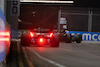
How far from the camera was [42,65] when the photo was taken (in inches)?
360

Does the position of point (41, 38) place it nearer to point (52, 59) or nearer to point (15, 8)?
point (52, 59)

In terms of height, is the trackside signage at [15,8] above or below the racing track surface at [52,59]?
above

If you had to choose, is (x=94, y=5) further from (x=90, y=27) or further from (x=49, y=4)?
(x=49, y=4)

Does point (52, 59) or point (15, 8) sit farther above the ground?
point (15, 8)

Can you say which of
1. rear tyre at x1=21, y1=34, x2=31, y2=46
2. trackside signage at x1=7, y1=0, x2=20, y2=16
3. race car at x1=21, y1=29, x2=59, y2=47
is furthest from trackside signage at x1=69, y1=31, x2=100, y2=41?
rear tyre at x1=21, y1=34, x2=31, y2=46

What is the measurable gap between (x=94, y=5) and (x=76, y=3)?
2.43 meters

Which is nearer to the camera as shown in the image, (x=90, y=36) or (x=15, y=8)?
(x=90, y=36)

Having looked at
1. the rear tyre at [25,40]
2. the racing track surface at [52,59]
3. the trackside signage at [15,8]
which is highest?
the trackside signage at [15,8]

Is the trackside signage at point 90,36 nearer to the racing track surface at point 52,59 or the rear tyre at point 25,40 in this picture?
the rear tyre at point 25,40

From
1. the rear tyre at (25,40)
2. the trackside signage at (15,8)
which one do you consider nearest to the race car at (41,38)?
the rear tyre at (25,40)

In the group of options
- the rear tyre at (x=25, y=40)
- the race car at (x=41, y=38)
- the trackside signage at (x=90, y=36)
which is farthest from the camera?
the trackside signage at (x=90, y=36)

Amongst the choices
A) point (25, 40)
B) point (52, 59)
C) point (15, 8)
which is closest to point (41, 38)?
point (25, 40)

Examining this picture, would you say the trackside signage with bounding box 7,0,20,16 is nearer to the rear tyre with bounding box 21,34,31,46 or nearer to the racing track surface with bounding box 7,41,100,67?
the rear tyre with bounding box 21,34,31,46

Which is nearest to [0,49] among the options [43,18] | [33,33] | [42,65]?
[42,65]
